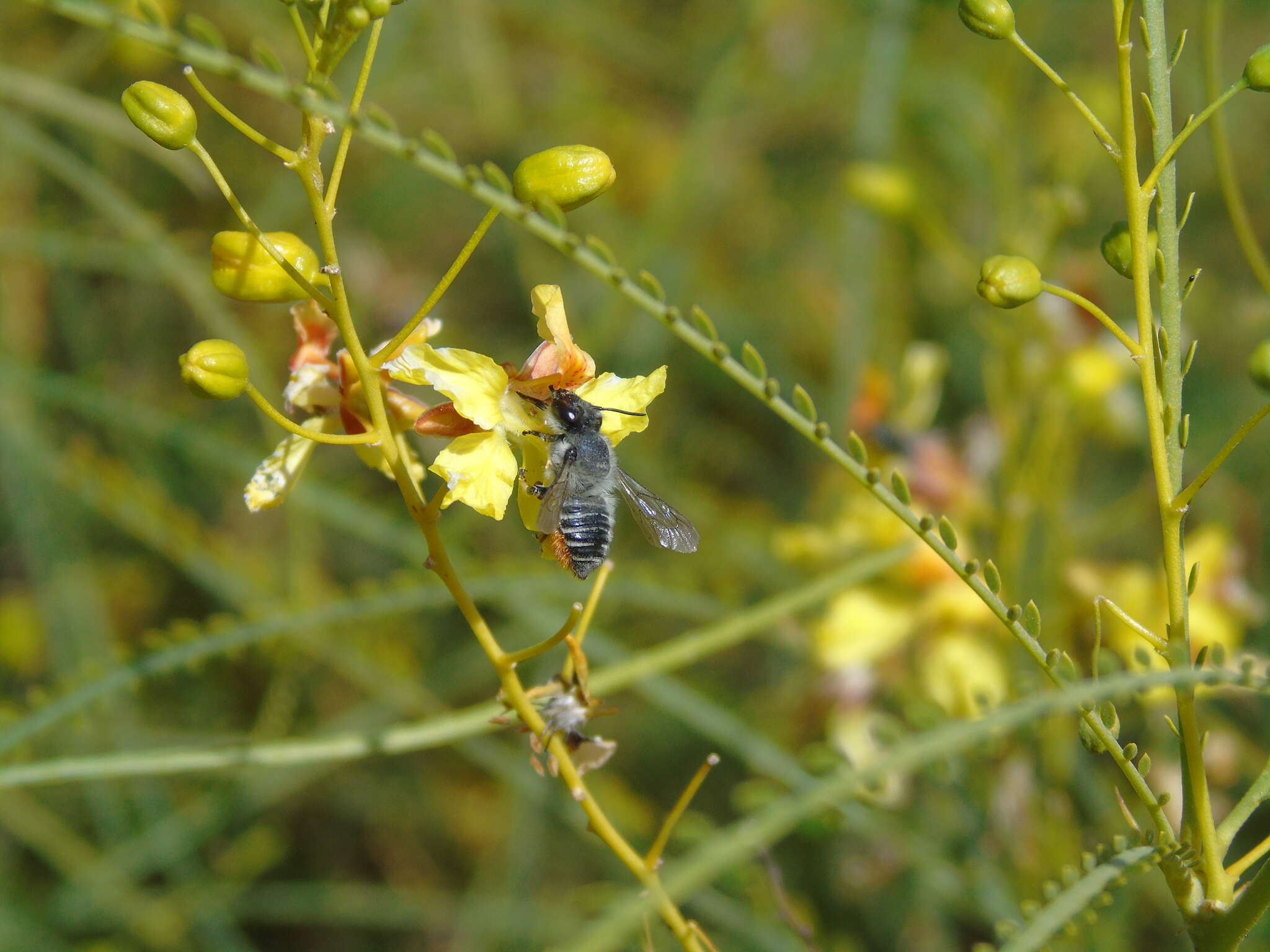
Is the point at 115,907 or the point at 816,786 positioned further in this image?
the point at 115,907

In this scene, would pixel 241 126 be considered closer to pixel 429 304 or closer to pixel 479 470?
pixel 429 304

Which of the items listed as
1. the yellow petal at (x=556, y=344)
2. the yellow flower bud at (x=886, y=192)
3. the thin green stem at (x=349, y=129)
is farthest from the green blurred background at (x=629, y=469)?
the thin green stem at (x=349, y=129)

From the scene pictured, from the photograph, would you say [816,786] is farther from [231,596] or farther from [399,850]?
[399,850]

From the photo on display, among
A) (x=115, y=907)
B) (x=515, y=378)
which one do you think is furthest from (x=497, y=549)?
(x=515, y=378)

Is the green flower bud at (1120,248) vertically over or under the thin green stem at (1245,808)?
over

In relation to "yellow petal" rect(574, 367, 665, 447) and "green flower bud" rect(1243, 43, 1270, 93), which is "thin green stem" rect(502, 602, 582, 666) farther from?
"green flower bud" rect(1243, 43, 1270, 93)

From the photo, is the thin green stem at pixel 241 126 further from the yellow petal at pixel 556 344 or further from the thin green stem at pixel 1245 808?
the thin green stem at pixel 1245 808

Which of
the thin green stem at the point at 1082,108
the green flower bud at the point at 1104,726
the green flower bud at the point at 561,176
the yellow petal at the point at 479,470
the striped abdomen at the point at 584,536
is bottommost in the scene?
the striped abdomen at the point at 584,536

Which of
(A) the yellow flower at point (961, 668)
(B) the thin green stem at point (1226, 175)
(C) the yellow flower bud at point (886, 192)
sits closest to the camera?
(B) the thin green stem at point (1226, 175)

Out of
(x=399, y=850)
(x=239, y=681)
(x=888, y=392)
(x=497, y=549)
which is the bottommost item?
(x=399, y=850)
